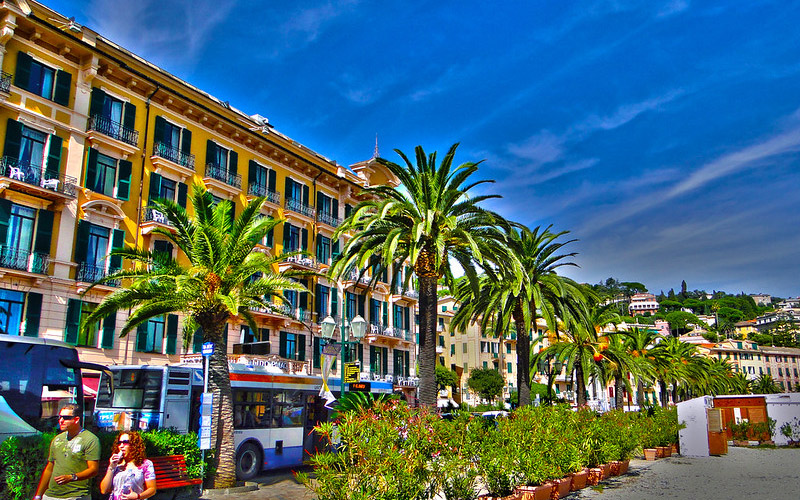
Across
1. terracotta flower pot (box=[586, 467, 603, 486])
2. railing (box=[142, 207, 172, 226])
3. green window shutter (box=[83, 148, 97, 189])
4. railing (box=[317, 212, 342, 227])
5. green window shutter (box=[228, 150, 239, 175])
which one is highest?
green window shutter (box=[228, 150, 239, 175])

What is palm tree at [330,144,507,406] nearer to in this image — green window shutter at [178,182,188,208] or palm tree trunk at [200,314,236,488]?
palm tree trunk at [200,314,236,488]

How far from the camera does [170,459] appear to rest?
1375 centimetres

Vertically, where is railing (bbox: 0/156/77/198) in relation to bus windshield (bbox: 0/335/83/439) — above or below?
above

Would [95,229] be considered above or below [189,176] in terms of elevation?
below

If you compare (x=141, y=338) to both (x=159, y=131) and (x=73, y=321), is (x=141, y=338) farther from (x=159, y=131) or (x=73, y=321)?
(x=159, y=131)

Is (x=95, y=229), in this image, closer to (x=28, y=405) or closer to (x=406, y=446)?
(x=28, y=405)

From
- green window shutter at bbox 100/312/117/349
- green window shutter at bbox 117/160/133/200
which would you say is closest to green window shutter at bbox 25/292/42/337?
green window shutter at bbox 100/312/117/349

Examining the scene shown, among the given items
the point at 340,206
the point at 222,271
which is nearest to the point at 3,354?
the point at 222,271

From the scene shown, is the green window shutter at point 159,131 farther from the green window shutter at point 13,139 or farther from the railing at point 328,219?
the railing at point 328,219

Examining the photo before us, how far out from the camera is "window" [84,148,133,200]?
1049 inches

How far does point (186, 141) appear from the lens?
31.2 m

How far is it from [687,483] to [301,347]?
75.6 ft

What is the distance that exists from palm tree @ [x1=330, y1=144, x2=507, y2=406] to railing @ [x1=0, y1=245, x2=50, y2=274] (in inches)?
461

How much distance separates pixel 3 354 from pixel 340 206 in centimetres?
2863
